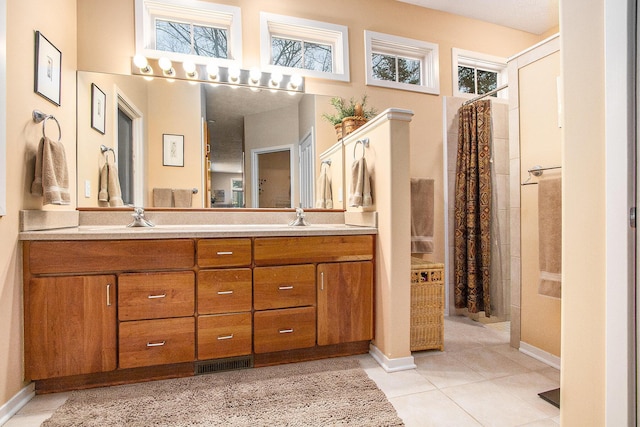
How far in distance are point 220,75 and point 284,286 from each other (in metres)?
1.74

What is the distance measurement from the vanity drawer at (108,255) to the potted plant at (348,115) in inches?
60.1

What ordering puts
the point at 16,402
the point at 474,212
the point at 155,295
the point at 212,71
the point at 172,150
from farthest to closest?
the point at 474,212
the point at 212,71
the point at 172,150
the point at 155,295
the point at 16,402

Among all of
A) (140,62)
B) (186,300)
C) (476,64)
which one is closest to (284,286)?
(186,300)

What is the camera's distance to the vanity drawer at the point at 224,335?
71.2 inches

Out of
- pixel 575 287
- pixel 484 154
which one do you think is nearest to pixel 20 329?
pixel 575 287

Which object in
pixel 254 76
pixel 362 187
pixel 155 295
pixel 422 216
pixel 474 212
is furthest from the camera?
pixel 474 212

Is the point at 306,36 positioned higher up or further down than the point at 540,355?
higher up

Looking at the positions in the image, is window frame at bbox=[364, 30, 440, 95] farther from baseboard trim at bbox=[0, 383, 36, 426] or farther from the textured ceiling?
baseboard trim at bbox=[0, 383, 36, 426]

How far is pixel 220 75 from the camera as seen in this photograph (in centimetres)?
251

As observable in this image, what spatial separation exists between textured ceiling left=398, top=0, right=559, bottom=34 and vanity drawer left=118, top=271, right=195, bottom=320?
3147 millimetres

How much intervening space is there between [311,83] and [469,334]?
2.47 metres

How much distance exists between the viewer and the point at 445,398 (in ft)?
5.34

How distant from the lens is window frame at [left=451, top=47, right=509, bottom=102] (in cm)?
316

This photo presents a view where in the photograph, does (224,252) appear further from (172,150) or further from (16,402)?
(16,402)
